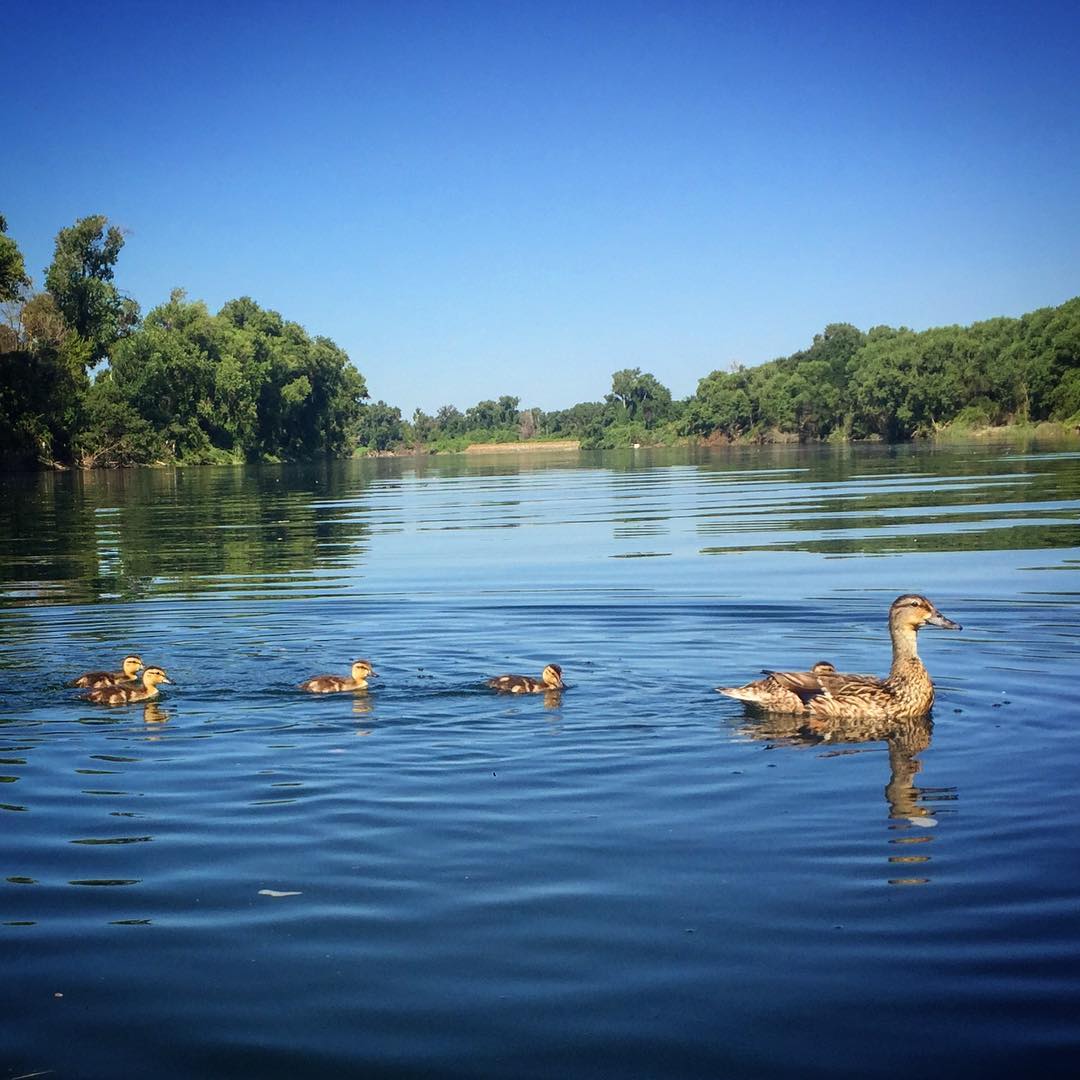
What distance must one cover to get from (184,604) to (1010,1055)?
50.5ft

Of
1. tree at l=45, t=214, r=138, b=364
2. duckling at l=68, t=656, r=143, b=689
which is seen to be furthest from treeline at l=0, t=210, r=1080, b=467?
duckling at l=68, t=656, r=143, b=689

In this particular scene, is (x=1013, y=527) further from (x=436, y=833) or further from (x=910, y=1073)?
(x=910, y=1073)

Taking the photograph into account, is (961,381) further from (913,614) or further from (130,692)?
(130,692)

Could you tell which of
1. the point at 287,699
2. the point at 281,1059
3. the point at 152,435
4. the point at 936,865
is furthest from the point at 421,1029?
the point at 152,435

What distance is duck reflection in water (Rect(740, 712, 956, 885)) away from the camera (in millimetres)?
7898

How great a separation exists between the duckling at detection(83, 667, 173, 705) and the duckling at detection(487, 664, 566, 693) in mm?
3150

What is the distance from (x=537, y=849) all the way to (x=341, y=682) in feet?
17.3

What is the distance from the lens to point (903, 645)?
1117cm

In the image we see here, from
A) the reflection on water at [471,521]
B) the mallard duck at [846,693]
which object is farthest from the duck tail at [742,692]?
the reflection on water at [471,521]

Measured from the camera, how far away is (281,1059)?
16.1ft

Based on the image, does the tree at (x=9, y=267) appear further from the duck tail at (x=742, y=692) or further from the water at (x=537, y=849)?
the duck tail at (x=742, y=692)

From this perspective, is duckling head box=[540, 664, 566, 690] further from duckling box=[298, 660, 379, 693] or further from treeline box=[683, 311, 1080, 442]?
treeline box=[683, 311, 1080, 442]

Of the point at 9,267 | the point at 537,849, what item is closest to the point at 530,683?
A: the point at 537,849

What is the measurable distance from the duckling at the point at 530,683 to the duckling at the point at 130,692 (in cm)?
315
